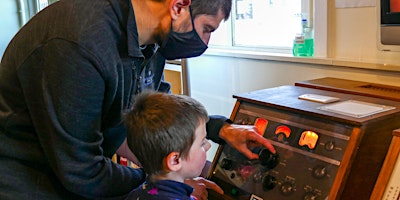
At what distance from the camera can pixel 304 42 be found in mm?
1774

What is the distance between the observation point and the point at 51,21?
1.04m

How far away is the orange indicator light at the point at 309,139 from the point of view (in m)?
1.16

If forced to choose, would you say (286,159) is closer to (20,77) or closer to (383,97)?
(383,97)

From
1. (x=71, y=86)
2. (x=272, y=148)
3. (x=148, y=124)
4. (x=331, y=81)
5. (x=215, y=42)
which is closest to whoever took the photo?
(x=71, y=86)

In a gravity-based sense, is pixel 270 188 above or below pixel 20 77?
below

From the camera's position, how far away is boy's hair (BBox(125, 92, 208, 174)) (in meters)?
1.10

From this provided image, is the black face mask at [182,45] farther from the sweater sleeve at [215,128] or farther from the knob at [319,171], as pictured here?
the knob at [319,171]

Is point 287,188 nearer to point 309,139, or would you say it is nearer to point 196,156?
point 309,139

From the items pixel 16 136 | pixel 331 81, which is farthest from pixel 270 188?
pixel 16 136

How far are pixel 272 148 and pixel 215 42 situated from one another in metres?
1.25

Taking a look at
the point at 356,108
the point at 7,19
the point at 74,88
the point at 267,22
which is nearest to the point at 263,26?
the point at 267,22

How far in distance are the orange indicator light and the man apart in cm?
9

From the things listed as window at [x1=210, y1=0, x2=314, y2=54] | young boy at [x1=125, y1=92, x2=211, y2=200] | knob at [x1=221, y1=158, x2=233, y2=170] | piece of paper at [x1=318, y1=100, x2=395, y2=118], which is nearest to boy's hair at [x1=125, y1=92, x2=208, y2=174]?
young boy at [x1=125, y1=92, x2=211, y2=200]

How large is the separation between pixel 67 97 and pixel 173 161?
0.98ft
